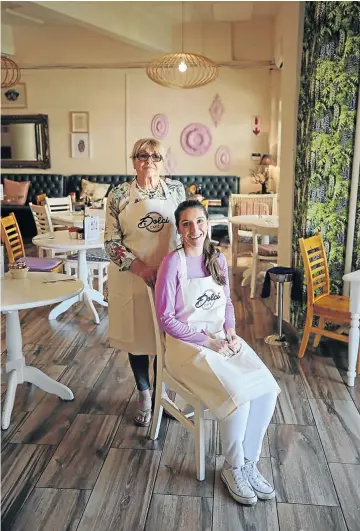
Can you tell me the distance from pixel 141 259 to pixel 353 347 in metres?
1.64

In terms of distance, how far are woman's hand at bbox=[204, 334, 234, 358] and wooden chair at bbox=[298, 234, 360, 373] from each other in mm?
1485

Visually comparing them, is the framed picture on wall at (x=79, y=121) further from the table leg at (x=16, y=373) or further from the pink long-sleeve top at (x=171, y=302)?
the pink long-sleeve top at (x=171, y=302)

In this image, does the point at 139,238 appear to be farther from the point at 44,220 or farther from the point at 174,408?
the point at 44,220

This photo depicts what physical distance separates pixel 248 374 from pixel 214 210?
6.71m

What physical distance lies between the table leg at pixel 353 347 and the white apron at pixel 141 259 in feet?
4.60

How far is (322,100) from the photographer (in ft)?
12.2

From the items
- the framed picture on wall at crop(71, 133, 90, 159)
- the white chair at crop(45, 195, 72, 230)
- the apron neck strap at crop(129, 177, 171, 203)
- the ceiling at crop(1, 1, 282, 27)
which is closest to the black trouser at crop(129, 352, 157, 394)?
the apron neck strap at crop(129, 177, 171, 203)

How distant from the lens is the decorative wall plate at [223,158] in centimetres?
914

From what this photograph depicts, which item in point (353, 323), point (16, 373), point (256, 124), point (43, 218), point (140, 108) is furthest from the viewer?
point (140, 108)

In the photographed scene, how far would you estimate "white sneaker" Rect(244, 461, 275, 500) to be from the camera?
2.21 m

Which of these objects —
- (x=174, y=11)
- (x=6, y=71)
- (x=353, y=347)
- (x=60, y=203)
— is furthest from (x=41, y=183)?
(x=353, y=347)

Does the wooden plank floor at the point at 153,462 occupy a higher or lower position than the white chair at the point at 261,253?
lower

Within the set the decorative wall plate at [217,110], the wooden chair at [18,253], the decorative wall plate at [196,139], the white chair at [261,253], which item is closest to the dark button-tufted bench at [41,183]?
the decorative wall plate at [196,139]

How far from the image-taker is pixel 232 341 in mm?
2340
